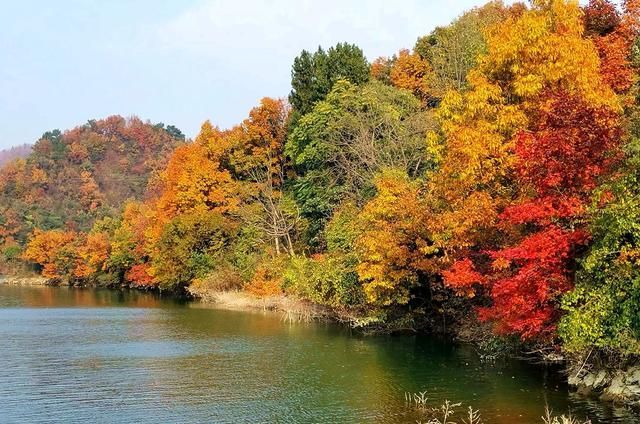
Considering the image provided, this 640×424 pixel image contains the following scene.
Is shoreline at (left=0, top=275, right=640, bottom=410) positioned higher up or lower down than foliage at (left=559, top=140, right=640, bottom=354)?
lower down

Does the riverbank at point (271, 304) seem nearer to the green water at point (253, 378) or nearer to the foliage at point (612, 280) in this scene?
the green water at point (253, 378)

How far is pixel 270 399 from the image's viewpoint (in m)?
17.6

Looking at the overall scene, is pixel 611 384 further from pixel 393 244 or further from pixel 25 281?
pixel 25 281

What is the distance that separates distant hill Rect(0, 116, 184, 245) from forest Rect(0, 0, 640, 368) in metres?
31.6

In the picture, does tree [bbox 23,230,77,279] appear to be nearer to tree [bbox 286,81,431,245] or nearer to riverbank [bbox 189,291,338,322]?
riverbank [bbox 189,291,338,322]

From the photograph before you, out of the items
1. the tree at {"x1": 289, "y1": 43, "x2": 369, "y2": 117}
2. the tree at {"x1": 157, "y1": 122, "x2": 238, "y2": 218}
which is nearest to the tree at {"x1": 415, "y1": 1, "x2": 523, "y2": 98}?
the tree at {"x1": 289, "y1": 43, "x2": 369, "y2": 117}

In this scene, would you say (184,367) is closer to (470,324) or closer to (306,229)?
(470,324)

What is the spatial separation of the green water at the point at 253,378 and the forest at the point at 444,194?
1673 millimetres

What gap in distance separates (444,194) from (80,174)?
4149 inches

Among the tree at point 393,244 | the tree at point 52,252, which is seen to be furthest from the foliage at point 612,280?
the tree at point 52,252

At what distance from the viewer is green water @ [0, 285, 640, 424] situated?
16.1m

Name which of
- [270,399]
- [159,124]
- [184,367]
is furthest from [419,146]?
[159,124]

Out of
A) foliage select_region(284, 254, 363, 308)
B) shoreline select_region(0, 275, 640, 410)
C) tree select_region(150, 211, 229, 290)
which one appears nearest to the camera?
shoreline select_region(0, 275, 640, 410)

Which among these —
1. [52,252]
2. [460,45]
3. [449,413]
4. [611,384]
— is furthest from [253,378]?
[52,252]
